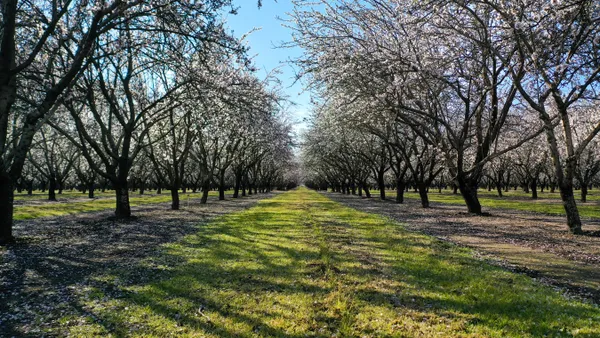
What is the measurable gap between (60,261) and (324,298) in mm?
8124

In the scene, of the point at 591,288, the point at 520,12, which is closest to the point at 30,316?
the point at 591,288

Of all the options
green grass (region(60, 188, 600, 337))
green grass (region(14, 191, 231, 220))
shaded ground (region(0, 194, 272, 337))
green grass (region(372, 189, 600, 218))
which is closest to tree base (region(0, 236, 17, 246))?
shaded ground (region(0, 194, 272, 337))

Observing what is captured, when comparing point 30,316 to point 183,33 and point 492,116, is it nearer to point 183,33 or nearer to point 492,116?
point 183,33

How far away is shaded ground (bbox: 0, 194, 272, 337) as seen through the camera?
623cm

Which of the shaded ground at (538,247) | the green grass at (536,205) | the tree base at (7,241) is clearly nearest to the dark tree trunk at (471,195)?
the shaded ground at (538,247)

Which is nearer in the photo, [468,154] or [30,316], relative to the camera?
[30,316]

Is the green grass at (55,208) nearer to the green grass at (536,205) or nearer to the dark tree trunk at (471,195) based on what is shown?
the dark tree trunk at (471,195)

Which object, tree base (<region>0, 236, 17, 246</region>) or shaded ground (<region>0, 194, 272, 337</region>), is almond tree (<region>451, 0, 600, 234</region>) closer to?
shaded ground (<region>0, 194, 272, 337</region>)

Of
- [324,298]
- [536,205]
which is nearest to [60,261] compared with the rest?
[324,298]

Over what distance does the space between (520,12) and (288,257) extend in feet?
30.6

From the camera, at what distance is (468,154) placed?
123ft

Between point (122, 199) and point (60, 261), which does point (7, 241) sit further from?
point (122, 199)

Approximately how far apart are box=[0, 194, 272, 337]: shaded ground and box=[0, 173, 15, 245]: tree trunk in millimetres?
498

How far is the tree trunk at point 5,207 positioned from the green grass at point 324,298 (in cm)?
599
